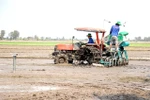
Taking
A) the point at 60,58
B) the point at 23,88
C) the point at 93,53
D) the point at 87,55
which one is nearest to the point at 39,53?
the point at 60,58

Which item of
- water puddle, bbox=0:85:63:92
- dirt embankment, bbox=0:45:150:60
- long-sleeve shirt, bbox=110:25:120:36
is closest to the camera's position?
water puddle, bbox=0:85:63:92

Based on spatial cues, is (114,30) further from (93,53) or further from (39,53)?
(39,53)

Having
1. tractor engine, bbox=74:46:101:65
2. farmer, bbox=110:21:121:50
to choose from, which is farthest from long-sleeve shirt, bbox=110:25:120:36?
tractor engine, bbox=74:46:101:65

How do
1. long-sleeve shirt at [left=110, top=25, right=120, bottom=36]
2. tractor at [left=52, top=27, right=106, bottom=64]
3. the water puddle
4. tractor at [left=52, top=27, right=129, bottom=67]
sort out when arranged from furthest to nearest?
tractor at [left=52, top=27, right=106, bottom=64], tractor at [left=52, top=27, right=129, bottom=67], long-sleeve shirt at [left=110, top=25, right=120, bottom=36], the water puddle

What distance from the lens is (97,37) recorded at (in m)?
21.8

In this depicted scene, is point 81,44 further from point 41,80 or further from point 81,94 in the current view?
point 81,94

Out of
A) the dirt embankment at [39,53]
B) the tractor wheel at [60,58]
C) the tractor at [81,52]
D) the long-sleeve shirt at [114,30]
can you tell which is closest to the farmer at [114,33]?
the long-sleeve shirt at [114,30]

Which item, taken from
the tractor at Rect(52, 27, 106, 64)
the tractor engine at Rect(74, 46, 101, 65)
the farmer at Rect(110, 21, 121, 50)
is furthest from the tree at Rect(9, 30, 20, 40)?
the farmer at Rect(110, 21, 121, 50)

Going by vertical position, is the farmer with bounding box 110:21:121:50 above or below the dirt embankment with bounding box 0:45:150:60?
above

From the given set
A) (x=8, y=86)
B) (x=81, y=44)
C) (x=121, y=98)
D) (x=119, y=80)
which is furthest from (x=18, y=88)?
(x=81, y=44)

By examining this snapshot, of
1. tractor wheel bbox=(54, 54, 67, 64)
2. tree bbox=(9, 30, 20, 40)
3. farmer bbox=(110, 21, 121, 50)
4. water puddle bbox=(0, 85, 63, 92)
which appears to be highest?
tree bbox=(9, 30, 20, 40)

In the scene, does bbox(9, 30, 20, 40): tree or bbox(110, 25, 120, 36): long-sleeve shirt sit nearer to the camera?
bbox(110, 25, 120, 36): long-sleeve shirt

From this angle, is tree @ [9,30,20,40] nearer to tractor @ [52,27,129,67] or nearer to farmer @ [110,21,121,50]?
tractor @ [52,27,129,67]

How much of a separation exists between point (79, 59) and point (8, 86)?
429 inches
